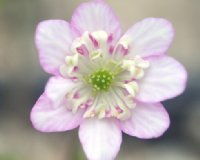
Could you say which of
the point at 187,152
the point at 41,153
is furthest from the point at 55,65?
the point at 187,152

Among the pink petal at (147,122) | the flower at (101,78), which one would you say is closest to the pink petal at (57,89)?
the flower at (101,78)

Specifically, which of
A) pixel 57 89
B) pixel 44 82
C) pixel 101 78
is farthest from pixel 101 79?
pixel 44 82

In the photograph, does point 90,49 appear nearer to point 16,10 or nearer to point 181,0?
point 16,10

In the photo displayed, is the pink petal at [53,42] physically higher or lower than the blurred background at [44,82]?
higher

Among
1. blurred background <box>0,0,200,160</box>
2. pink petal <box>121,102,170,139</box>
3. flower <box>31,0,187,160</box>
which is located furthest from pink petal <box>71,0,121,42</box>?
blurred background <box>0,0,200,160</box>

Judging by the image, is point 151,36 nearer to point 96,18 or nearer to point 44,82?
point 96,18

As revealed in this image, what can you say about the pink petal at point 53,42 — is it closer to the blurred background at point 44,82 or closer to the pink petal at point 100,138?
the pink petal at point 100,138
